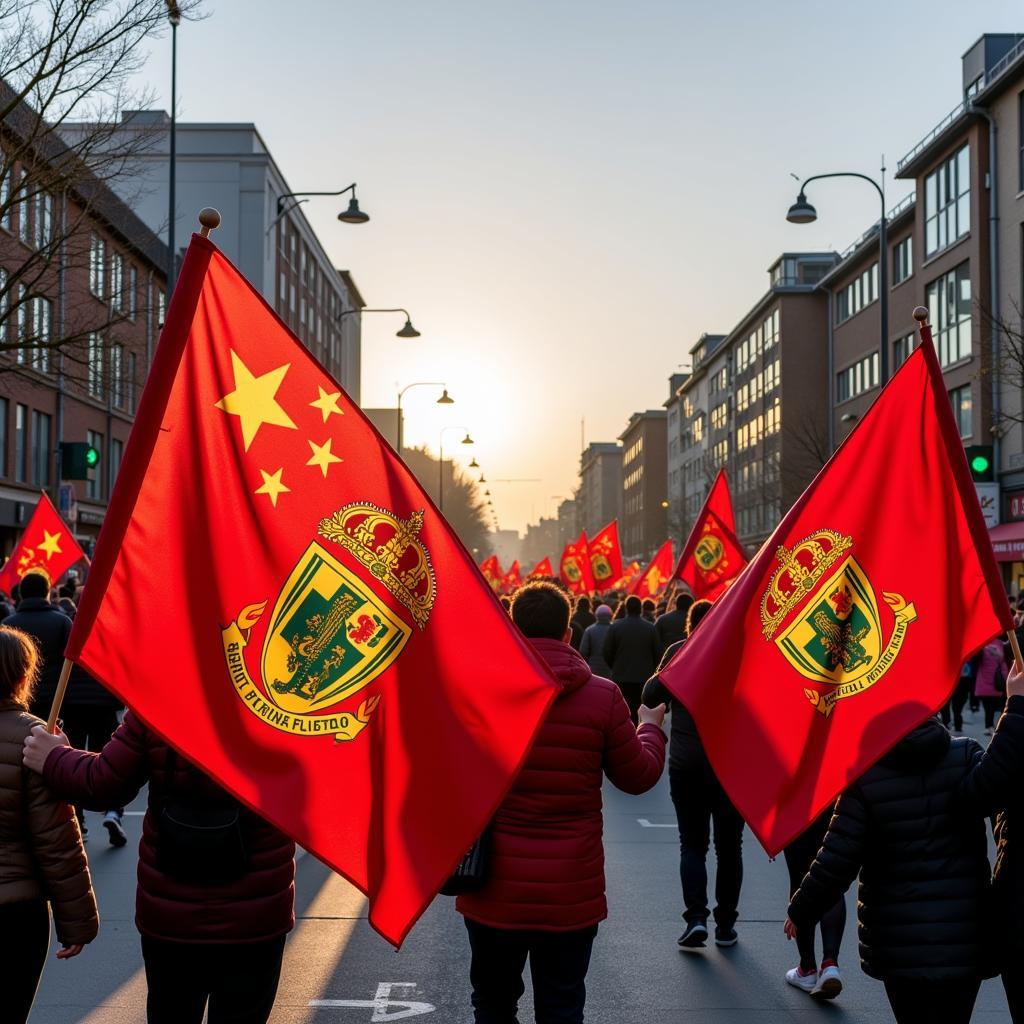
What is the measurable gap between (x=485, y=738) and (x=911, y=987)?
161cm

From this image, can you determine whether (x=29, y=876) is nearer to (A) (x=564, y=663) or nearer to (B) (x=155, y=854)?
(B) (x=155, y=854)

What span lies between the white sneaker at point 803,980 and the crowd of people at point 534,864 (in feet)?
6.63

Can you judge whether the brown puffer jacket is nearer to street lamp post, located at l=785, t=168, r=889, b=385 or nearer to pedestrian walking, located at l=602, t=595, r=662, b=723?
pedestrian walking, located at l=602, t=595, r=662, b=723

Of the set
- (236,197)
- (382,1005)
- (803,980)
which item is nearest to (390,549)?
(382,1005)

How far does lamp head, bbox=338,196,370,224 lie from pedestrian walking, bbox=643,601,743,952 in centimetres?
2410

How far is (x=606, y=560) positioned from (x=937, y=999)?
26.2m

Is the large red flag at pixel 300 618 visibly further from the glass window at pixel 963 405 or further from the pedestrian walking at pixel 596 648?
the glass window at pixel 963 405

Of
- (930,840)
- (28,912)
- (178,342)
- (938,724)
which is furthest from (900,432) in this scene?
(28,912)

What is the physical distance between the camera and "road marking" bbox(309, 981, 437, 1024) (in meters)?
6.07

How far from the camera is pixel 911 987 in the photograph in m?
4.38

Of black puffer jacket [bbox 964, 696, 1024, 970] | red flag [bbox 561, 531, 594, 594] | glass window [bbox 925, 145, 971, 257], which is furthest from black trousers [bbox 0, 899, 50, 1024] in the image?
glass window [bbox 925, 145, 971, 257]

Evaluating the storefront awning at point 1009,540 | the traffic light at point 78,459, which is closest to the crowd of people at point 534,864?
the traffic light at point 78,459

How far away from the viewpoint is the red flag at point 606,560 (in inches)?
1199

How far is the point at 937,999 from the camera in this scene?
4367 mm
